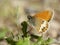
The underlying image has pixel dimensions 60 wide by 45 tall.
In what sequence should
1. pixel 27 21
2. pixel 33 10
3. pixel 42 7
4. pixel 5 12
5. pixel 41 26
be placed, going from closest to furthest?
pixel 27 21, pixel 41 26, pixel 5 12, pixel 33 10, pixel 42 7

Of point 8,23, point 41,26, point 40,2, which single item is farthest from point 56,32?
point 41,26

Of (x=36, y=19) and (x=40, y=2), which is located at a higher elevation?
(x=36, y=19)

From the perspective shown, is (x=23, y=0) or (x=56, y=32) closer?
(x=56, y=32)

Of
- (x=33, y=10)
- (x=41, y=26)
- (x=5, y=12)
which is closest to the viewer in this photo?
(x=41, y=26)

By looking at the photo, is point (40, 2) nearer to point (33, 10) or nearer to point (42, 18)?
point (33, 10)

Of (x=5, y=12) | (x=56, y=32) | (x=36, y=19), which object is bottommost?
(x=56, y=32)

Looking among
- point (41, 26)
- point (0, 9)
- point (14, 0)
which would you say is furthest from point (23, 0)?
point (41, 26)
